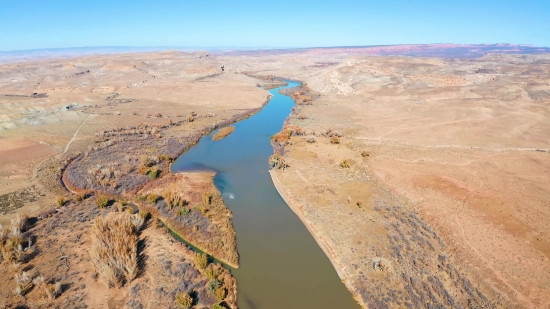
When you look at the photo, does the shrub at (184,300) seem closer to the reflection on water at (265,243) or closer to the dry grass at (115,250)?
the reflection on water at (265,243)

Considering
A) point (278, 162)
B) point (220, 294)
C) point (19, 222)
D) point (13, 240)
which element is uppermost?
point (19, 222)

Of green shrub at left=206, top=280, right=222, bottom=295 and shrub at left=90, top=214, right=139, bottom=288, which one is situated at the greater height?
shrub at left=90, top=214, right=139, bottom=288

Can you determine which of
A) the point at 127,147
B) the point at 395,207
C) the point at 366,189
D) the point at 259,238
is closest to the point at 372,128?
the point at 366,189

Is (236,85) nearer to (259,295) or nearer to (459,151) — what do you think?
(459,151)

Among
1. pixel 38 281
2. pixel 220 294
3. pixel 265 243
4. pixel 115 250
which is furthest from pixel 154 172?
pixel 220 294

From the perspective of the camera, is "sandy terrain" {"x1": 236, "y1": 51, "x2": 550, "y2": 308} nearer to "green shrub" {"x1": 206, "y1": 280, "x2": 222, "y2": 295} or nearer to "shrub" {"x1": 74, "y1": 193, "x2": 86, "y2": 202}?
"green shrub" {"x1": 206, "y1": 280, "x2": 222, "y2": 295}

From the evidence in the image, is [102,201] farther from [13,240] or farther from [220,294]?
[220,294]

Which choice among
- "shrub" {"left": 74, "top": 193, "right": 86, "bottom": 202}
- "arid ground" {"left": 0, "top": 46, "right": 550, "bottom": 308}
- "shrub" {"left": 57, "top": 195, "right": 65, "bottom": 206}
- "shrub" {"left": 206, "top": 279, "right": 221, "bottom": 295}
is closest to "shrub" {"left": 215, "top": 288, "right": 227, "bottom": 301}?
"shrub" {"left": 206, "top": 279, "right": 221, "bottom": 295}
